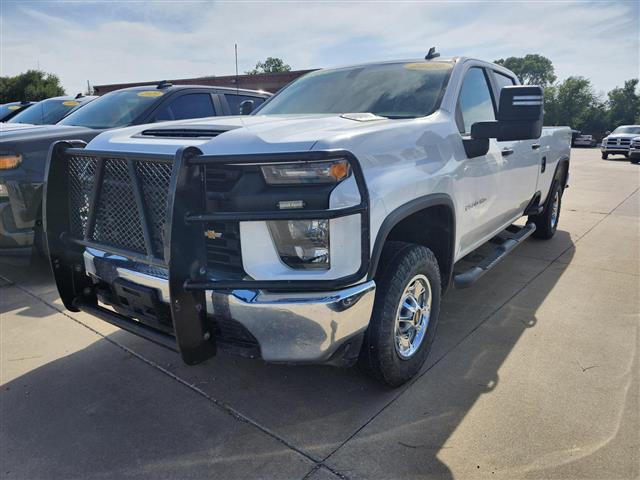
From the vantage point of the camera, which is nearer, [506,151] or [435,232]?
[435,232]

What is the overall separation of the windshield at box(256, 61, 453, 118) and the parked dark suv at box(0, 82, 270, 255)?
2.32ft

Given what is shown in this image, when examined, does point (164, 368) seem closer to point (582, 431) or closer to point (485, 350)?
point (485, 350)

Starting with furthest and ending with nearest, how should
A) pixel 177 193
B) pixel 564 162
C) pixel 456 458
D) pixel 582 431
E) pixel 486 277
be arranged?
pixel 564 162 → pixel 486 277 → pixel 582 431 → pixel 456 458 → pixel 177 193

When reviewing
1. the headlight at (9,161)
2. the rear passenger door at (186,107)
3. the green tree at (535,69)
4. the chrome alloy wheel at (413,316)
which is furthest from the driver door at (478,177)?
the green tree at (535,69)

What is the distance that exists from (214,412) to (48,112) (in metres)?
6.52

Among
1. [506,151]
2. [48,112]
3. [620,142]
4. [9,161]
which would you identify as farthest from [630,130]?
[9,161]

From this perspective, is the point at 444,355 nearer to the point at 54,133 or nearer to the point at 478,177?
the point at 478,177

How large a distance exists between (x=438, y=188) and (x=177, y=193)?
1.52m

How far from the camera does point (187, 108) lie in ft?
19.1

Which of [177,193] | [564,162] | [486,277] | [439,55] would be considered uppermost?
[439,55]

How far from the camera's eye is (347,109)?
11.0 feet

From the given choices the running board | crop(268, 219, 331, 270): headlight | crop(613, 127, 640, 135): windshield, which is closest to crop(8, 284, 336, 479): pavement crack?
crop(268, 219, 331, 270): headlight

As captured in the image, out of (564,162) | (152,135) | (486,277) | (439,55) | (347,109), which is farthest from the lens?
(564,162)

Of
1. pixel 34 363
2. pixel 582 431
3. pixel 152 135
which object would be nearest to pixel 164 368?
pixel 34 363
